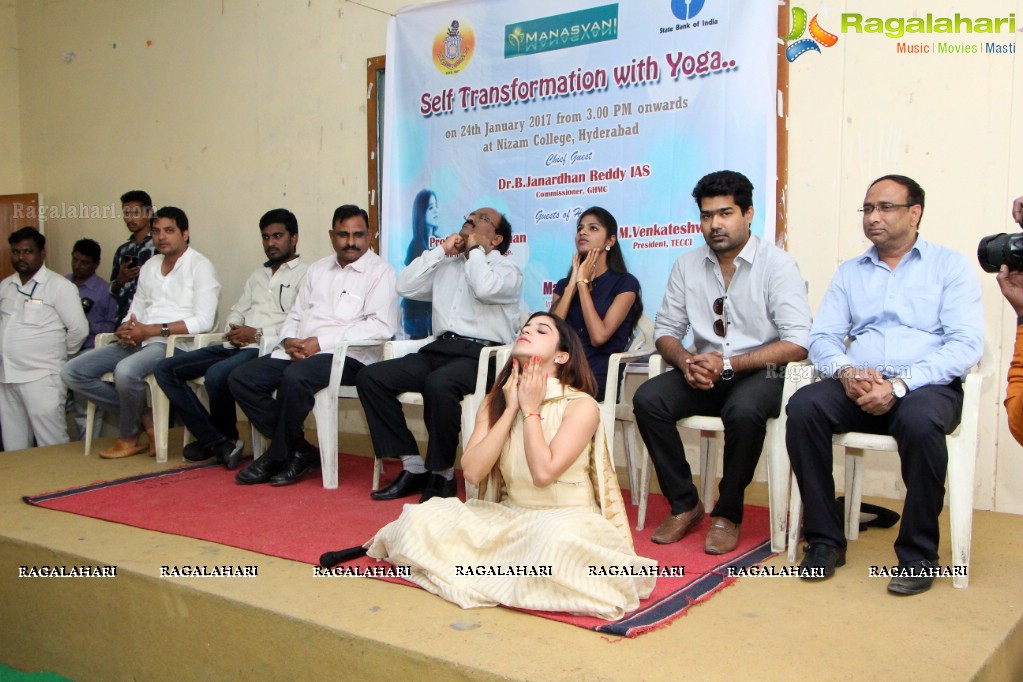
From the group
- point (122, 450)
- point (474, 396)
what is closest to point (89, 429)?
point (122, 450)

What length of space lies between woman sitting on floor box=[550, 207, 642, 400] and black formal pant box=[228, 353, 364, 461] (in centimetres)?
106

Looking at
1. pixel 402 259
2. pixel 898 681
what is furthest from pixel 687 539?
pixel 402 259

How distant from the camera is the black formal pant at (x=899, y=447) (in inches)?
101

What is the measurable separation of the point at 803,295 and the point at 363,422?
2.87 m

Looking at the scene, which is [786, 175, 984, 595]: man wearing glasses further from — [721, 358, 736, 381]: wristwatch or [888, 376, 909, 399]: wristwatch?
[721, 358, 736, 381]: wristwatch

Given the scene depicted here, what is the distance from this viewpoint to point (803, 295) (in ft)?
10.5

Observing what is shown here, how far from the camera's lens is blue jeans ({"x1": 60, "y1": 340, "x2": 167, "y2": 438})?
4602 mm

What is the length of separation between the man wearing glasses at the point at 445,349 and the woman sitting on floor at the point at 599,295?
12.9 inches

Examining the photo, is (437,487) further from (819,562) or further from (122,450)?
(122,450)

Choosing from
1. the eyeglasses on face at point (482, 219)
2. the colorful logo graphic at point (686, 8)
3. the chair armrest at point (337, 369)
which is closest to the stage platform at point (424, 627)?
the chair armrest at point (337, 369)

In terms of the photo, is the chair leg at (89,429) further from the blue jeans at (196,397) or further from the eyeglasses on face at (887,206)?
the eyeglasses on face at (887,206)

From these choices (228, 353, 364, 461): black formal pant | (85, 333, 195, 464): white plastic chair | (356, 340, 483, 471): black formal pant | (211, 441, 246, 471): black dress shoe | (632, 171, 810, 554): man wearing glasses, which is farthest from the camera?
(85, 333, 195, 464): white plastic chair

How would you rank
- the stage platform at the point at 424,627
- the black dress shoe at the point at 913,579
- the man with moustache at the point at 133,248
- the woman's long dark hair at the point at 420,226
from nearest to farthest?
the stage platform at the point at 424,627 < the black dress shoe at the point at 913,579 < the woman's long dark hair at the point at 420,226 < the man with moustache at the point at 133,248

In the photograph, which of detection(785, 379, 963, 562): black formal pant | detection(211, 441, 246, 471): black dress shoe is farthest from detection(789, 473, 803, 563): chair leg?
detection(211, 441, 246, 471): black dress shoe
